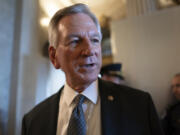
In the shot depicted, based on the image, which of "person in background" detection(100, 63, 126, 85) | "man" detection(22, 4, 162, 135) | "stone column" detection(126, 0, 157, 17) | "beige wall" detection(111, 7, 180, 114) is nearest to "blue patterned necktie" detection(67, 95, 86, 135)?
"man" detection(22, 4, 162, 135)

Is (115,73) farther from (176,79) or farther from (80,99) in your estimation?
(80,99)

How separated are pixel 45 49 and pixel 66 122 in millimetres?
697

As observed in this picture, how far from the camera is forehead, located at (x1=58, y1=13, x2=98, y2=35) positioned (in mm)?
545

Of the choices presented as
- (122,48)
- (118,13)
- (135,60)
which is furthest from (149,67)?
(118,13)

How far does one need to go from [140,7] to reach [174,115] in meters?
0.98

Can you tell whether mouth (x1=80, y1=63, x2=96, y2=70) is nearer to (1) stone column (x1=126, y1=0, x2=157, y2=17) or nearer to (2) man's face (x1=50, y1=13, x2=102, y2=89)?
(2) man's face (x1=50, y1=13, x2=102, y2=89)

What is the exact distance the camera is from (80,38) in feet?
1.77

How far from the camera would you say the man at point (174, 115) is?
88 cm

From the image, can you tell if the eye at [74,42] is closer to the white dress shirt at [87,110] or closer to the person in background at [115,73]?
the white dress shirt at [87,110]

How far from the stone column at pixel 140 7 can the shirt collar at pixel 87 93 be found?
1.04m

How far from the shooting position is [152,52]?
1.04 metres

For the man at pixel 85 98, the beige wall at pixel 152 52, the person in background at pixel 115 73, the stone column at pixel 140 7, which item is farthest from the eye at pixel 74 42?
the stone column at pixel 140 7

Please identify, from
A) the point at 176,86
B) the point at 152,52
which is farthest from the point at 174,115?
the point at 152,52

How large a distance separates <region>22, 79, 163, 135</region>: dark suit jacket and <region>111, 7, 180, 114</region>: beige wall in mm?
499
